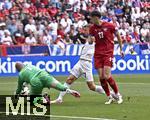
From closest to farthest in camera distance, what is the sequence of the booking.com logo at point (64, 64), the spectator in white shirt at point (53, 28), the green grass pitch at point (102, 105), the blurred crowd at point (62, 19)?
1. the green grass pitch at point (102, 105)
2. the booking.com logo at point (64, 64)
3. the blurred crowd at point (62, 19)
4. the spectator in white shirt at point (53, 28)

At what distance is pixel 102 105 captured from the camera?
16.7 m

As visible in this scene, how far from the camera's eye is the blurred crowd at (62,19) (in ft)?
105

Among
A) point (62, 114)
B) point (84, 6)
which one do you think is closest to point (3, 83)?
point (62, 114)

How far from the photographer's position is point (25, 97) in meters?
16.1

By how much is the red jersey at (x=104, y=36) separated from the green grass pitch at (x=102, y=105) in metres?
1.41

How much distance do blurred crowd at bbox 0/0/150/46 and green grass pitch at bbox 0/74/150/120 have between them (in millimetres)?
8048

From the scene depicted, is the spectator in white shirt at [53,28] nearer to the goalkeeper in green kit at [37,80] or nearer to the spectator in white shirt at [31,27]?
the spectator in white shirt at [31,27]

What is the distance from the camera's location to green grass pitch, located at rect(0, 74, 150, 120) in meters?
14.5

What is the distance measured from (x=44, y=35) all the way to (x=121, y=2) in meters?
7.58

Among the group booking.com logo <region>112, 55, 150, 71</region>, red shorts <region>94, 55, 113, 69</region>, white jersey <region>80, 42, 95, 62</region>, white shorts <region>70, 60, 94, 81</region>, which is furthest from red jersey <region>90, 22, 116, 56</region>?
booking.com logo <region>112, 55, 150, 71</region>

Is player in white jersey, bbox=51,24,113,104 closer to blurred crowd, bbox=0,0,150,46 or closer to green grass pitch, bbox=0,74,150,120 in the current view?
green grass pitch, bbox=0,74,150,120

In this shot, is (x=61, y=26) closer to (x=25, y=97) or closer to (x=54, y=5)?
(x=54, y=5)

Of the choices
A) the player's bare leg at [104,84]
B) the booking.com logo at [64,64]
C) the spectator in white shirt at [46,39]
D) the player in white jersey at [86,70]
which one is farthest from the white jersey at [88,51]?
the spectator in white shirt at [46,39]

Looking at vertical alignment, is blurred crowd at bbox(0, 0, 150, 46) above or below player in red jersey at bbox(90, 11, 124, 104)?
above
